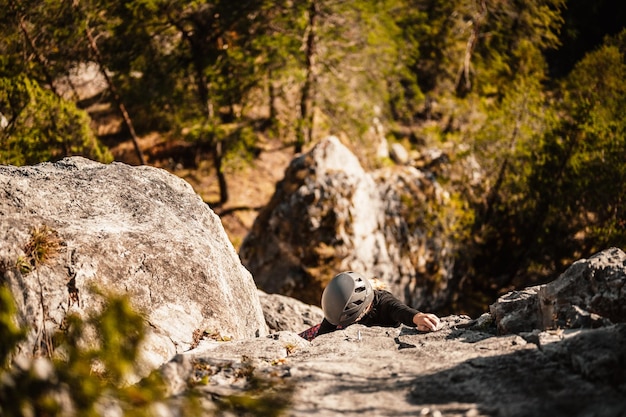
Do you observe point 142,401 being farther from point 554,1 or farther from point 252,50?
point 554,1

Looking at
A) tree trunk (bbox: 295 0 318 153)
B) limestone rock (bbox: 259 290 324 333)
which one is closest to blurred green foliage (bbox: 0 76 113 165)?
limestone rock (bbox: 259 290 324 333)

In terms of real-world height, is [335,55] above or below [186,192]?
above

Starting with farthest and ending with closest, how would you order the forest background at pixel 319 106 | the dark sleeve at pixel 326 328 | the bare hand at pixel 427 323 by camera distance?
the forest background at pixel 319 106, the dark sleeve at pixel 326 328, the bare hand at pixel 427 323

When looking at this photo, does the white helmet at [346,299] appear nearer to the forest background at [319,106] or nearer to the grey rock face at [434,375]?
the grey rock face at [434,375]

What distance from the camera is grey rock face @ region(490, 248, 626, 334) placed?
225 inches

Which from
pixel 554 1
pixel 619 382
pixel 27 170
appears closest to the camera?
pixel 619 382

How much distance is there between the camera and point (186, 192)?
341 inches

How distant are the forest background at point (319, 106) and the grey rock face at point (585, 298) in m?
12.4

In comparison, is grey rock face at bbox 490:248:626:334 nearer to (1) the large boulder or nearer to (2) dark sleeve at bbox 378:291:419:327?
(2) dark sleeve at bbox 378:291:419:327

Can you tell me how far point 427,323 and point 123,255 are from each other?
3.69 meters

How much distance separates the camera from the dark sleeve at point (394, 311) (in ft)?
23.3

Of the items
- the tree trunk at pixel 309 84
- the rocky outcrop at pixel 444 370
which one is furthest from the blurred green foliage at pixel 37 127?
the rocky outcrop at pixel 444 370

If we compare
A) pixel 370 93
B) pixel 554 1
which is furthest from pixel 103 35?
pixel 554 1

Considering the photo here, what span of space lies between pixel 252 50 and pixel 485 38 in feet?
72.3
